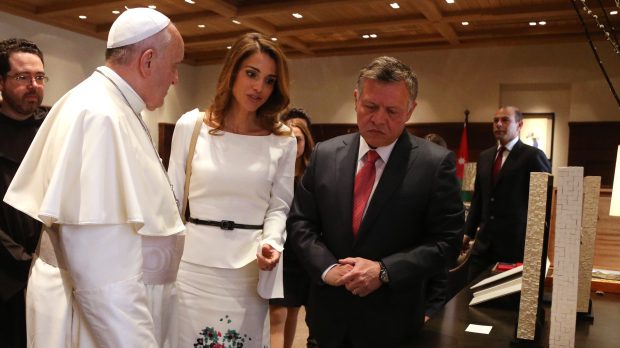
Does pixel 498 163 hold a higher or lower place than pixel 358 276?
higher

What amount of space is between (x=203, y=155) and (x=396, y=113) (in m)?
0.75

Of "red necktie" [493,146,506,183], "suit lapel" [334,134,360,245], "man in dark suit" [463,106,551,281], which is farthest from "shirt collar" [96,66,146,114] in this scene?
"red necktie" [493,146,506,183]

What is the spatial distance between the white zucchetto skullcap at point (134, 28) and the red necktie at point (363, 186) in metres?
0.78

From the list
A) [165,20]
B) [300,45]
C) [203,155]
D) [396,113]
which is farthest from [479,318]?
[300,45]

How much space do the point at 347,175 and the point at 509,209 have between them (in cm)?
298

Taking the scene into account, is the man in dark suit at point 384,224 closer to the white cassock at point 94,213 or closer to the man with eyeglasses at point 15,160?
the white cassock at point 94,213

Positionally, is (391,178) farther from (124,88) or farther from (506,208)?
(506,208)

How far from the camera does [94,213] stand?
1266mm

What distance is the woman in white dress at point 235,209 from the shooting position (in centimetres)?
199

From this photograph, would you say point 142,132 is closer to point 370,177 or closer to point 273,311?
point 370,177

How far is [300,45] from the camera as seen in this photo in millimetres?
11102

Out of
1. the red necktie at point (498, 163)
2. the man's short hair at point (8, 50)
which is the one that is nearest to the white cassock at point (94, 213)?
the man's short hair at point (8, 50)

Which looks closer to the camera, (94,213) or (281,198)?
(94,213)

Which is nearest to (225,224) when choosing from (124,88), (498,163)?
(124,88)
